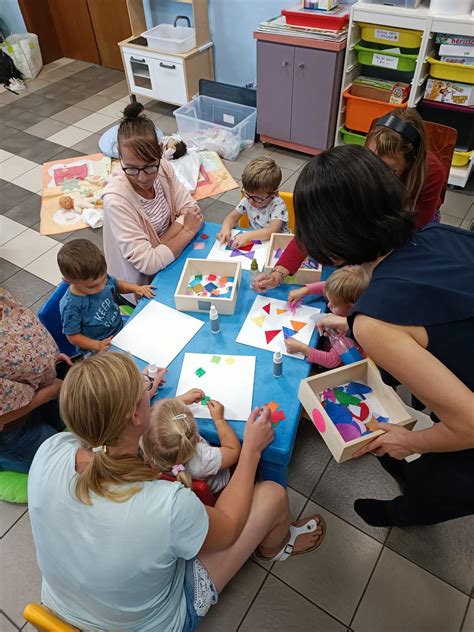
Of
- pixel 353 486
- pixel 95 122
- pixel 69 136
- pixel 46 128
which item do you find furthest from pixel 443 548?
pixel 46 128

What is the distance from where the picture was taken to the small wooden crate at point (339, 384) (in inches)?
54.0

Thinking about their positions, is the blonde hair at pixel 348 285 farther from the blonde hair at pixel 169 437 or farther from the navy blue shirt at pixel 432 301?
the blonde hair at pixel 169 437

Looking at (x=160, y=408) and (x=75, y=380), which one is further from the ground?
(x=75, y=380)

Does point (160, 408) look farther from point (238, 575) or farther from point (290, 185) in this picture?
point (290, 185)

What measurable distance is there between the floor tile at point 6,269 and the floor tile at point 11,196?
0.77 meters

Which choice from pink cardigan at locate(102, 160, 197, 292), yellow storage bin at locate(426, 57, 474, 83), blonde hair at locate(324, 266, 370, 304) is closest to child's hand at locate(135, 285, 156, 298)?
pink cardigan at locate(102, 160, 197, 292)

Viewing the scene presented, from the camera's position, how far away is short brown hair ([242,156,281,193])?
81.2 inches

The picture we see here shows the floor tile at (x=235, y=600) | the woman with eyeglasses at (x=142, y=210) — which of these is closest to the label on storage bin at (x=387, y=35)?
the woman with eyeglasses at (x=142, y=210)

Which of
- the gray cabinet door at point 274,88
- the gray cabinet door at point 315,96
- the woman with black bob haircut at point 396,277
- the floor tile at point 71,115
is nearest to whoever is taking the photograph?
the woman with black bob haircut at point 396,277

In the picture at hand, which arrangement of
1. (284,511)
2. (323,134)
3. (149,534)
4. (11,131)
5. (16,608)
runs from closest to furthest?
(149,534)
(284,511)
(16,608)
(323,134)
(11,131)

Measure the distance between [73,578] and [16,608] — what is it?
89 cm

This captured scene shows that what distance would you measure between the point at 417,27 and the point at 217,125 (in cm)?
187

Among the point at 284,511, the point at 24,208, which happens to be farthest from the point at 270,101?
the point at 284,511

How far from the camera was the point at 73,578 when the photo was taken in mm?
1060
